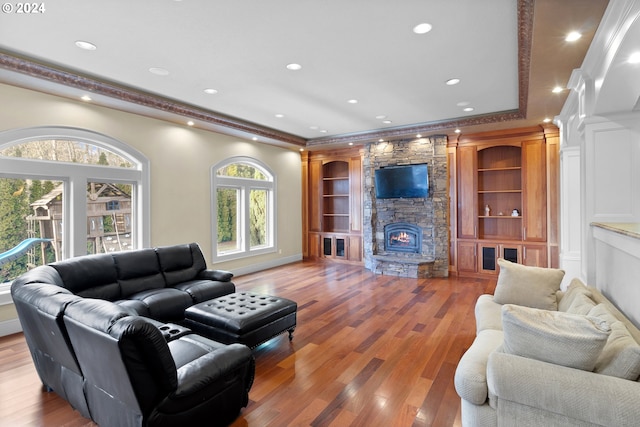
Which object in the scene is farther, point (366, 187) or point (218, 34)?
point (366, 187)

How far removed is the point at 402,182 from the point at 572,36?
4410mm

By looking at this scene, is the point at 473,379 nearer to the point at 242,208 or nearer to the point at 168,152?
the point at 168,152

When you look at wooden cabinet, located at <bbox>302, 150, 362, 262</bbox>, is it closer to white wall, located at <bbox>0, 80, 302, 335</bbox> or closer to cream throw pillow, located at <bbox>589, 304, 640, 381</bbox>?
white wall, located at <bbox>0, 80, 302, 335</bbox>

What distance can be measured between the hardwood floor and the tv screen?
241cm

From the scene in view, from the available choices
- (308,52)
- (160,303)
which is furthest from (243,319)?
(308,52)

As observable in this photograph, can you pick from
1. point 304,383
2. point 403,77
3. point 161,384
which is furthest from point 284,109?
point 161,384

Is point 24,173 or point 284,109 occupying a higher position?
point 284,109

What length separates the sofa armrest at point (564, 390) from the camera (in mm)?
1482

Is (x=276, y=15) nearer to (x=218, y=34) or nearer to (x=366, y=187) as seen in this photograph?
(x=218, y=34)

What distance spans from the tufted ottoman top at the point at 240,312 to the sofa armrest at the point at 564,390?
2031 mm

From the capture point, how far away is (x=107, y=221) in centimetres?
495

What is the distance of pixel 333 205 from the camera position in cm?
891

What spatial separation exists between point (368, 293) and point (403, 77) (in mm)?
3349

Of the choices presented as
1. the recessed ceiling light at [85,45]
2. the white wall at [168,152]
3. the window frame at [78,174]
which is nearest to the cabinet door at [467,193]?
the white wall at [168,152]
